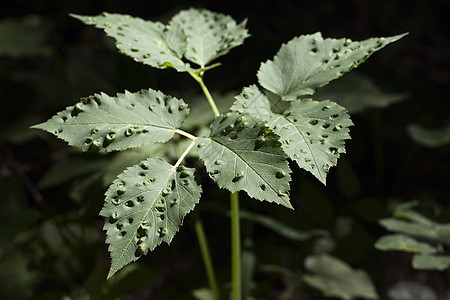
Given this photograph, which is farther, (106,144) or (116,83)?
(116,83)

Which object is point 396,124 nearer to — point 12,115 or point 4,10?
point 12,115

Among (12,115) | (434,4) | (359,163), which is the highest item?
(434,4)

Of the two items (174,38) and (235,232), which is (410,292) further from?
(174,38)

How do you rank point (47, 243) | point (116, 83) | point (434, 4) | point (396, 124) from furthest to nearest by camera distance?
point (434, 4)
point (396, 124)
point (116, 83)
point (47, 243)

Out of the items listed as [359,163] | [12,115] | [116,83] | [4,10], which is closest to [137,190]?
[116,83]

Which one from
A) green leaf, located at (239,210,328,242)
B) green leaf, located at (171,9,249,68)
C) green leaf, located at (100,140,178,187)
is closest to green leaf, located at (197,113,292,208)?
green leaf, located at (171,9,249,68)

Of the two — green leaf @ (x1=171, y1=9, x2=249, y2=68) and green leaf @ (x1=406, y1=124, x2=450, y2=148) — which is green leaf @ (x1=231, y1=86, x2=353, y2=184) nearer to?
Result: green leaf @ (x1=171, y1=9, x2=249, y2=68)
